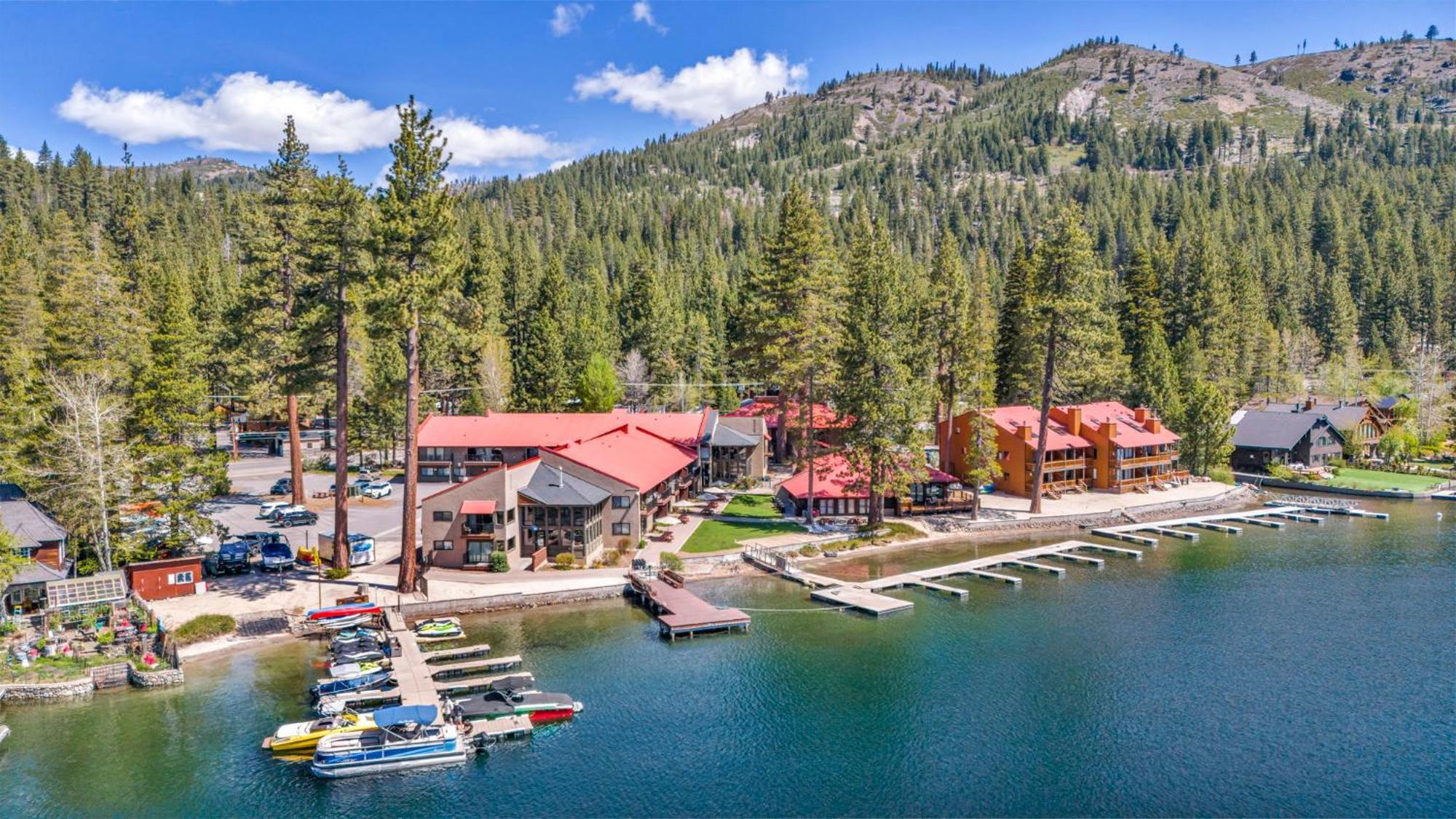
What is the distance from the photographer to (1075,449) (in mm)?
70625

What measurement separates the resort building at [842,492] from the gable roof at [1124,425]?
15334 mm

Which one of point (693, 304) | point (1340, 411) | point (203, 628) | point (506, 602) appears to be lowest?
point (506, 602)

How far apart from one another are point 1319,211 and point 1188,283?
272 ft

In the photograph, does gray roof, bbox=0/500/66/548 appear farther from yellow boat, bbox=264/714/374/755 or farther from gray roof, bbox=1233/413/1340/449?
gray roof, bbox=1233/413/1340/449

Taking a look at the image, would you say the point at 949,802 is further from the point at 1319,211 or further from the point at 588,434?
the point at 1319,211

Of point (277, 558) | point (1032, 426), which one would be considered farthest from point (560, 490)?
point (1032, 426)

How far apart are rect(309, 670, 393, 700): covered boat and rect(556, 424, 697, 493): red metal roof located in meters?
20.3

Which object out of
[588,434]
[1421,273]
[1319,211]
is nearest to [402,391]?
[588,434]

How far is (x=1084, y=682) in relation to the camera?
1336 inches

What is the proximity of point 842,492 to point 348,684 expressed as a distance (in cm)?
3622

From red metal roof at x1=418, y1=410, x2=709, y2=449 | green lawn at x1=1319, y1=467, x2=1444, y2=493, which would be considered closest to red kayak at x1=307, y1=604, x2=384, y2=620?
red metal roof at x1=418, y1=410, x2=709, y2=449

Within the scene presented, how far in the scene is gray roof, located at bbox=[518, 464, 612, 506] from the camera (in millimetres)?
47438

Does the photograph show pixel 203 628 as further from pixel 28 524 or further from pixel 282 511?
pixel 282 511

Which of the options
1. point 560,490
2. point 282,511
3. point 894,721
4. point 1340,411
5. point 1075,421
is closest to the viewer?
point 894,721
